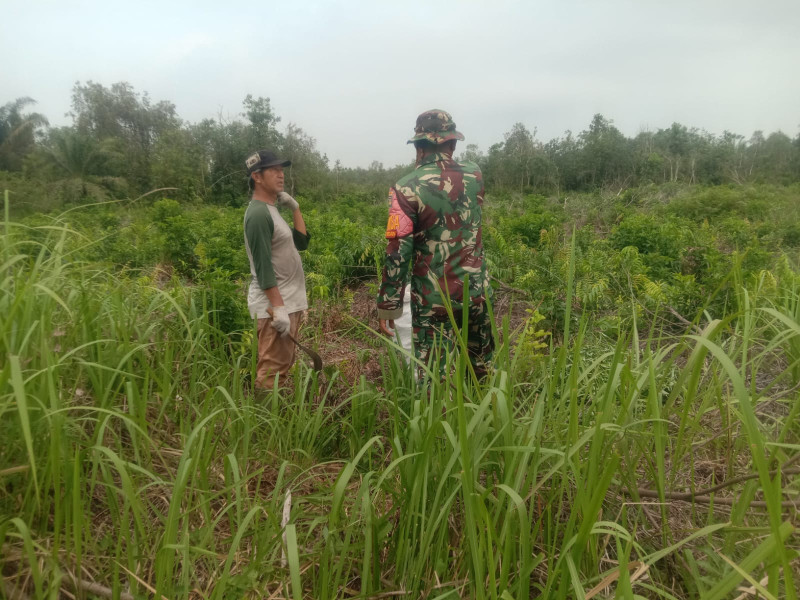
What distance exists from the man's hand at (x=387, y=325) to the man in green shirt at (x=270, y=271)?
60 cm

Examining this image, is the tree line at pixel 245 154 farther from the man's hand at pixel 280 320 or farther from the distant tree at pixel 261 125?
the man's hand at pixel 280 320

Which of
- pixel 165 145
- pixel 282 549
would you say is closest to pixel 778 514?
pixel 282 549

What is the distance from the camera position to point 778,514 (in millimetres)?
740

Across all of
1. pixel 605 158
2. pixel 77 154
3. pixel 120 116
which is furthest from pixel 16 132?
pixel 605 158

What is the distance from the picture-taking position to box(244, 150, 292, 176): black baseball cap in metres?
2.93

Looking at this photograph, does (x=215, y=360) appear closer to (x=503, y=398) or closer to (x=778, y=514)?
(x=503, y=398)

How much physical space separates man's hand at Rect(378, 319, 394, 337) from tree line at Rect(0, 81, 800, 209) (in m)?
16.6

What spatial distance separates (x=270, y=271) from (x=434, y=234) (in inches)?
40.2

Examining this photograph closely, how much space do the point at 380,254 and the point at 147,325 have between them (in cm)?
A: 499

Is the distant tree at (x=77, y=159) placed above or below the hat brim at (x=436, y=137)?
above

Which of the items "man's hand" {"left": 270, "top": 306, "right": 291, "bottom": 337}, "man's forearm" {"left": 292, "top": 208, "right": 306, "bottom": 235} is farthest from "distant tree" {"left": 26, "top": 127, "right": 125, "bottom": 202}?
"man's hand" {"left": 270, "top": 306, "right": 291, "bottom": 337}

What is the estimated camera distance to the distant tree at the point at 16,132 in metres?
21.6

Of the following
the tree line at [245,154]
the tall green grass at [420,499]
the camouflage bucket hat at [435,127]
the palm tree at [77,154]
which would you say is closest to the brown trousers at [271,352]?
the tall green grass at [420,499]

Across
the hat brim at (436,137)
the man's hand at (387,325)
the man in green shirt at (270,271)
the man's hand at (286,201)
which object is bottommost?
the man's hand at (387,325)
